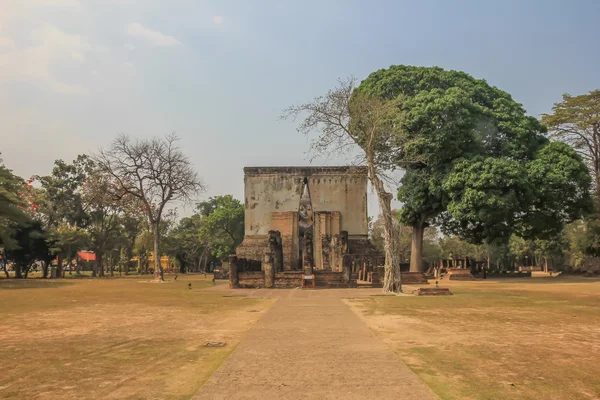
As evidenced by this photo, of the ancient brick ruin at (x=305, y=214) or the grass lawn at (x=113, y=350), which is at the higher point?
the ancient brick ruin at (x=305, y=214)

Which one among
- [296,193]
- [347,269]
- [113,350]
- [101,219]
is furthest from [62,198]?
[113,350]

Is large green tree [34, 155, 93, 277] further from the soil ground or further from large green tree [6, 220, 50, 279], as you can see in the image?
the soil ground

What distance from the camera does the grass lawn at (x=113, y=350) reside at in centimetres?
A: 490

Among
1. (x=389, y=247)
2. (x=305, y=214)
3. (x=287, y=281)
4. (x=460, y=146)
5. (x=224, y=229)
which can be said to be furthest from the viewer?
(x=224, y=229)

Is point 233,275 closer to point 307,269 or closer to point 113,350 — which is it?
point 307,269

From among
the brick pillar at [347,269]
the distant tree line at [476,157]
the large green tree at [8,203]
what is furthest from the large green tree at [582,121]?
the large green tree at [8,203]

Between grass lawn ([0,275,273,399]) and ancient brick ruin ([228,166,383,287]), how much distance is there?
17.5 metres

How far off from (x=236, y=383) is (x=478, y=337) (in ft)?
15.3

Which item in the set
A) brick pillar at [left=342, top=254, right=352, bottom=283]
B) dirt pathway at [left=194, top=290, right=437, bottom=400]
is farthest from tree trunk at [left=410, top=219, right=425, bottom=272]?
dirt pathway at [left=194, top=290, right=437, bottom=400]

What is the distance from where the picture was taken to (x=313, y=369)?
554 centimetres

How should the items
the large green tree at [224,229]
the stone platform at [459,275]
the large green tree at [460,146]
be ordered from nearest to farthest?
the large green tree at [460,146]
the stone platform at [459,275]
the large green tree at [224,229]

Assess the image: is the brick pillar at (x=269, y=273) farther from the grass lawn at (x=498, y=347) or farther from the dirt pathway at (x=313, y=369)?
the dirt pathway at (x=313, y=369)

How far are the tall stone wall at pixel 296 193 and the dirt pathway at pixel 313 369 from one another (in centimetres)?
2806

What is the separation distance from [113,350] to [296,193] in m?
30.4
